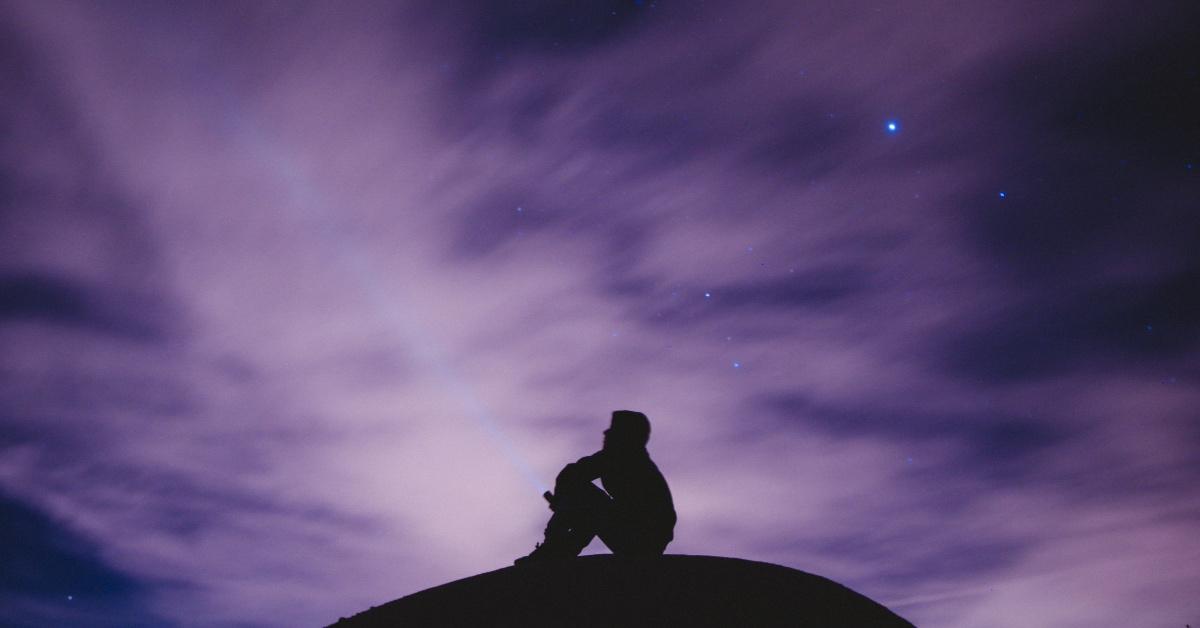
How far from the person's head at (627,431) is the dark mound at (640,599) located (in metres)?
1.32

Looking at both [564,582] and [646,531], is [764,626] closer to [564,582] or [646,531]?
[564,582]

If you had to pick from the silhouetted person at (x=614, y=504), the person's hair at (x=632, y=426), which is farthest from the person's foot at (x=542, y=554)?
the person's hair at (x=632, y=426)

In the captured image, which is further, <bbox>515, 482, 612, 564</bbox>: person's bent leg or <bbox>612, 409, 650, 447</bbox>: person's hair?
<bbox>612, 409, 650, 447</bbox>: person's hair

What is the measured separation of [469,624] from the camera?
4.34 meters

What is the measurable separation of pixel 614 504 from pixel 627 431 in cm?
71

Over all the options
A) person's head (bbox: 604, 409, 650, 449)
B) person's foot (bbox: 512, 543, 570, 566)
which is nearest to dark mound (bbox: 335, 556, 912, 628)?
person's foot (bbox: 512, 543, 570, 566)

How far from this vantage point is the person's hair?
20.6ft

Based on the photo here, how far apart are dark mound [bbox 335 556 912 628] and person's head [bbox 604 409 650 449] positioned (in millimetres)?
1319

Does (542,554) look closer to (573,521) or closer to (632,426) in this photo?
(573,521)

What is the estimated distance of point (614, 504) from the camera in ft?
19.8

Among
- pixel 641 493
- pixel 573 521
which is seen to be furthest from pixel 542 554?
pixel 641 493

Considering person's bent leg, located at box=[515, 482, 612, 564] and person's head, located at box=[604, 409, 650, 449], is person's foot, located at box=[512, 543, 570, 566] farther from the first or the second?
person's head, located at box=[604, 409, 650, 449]

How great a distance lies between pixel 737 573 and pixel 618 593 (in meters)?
0.95

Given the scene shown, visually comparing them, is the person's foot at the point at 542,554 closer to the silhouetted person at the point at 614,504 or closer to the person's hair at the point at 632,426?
the silhouetted person at the point at 614,504
